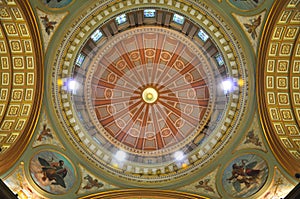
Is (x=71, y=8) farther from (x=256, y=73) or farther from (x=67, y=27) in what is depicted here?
(x=256, y=73)

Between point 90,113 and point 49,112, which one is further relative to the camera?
point 90,113

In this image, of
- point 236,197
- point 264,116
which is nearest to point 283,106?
point 264,116

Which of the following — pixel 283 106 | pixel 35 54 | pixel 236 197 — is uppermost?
pixel 35 54

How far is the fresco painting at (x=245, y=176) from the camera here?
1641cm

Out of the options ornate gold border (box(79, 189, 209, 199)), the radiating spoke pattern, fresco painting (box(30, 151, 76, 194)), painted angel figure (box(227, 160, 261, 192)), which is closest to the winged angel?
fresco painting (box(30, 151, 76, 194))

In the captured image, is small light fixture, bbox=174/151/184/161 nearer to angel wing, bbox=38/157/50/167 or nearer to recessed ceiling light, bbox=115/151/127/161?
recessed ceiling light, bbox=115/151/127/161

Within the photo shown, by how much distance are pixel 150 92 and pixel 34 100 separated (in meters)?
8.33

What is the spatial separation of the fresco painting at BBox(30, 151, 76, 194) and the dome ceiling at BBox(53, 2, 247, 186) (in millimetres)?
1160

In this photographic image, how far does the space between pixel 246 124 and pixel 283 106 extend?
187cm

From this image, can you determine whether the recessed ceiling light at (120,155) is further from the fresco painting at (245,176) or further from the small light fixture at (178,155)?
the fresco painting at (245,176)

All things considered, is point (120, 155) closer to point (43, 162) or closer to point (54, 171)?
point (54, 171)

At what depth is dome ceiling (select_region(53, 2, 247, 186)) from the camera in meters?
16.9

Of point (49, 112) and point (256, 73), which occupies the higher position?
point (49, 112)

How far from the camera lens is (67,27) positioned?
15.9 metres
